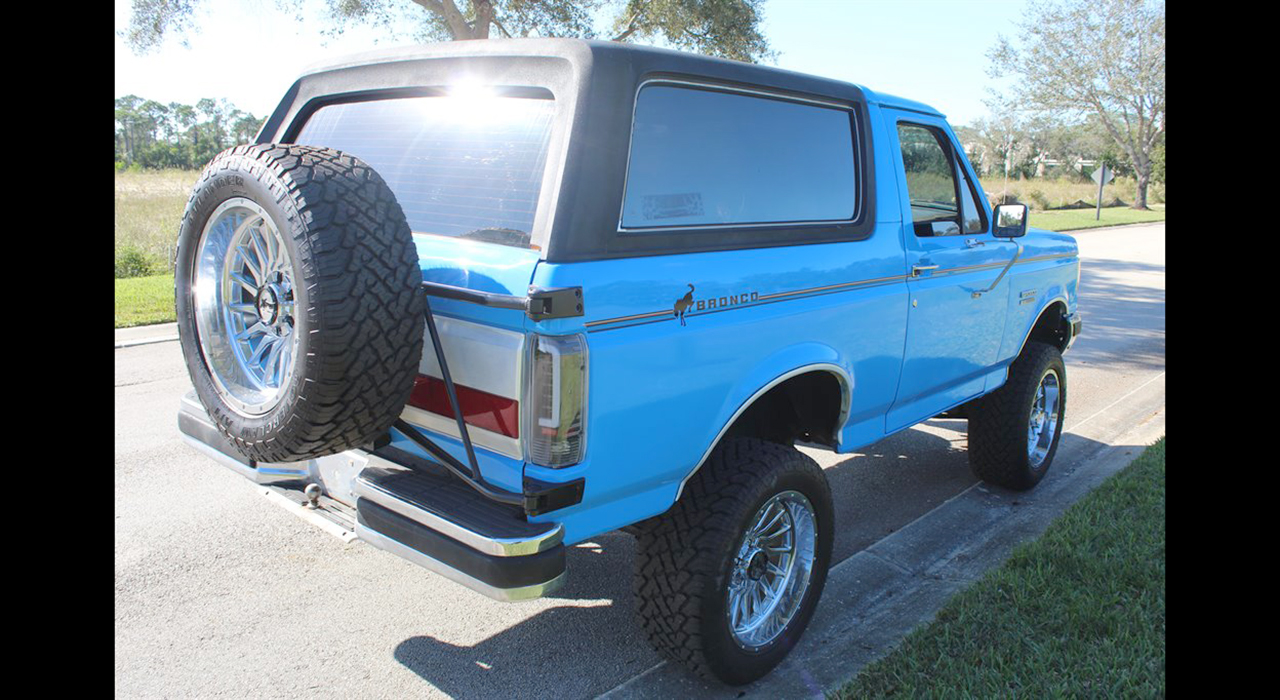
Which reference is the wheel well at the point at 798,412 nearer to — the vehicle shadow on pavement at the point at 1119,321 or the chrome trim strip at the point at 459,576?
the chrome trim strip at the point at 459,576

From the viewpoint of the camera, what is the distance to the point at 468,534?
2.53m

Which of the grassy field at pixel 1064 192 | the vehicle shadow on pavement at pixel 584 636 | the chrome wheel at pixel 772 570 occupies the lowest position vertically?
the vehicle shadow on pavement at pixel 584 636

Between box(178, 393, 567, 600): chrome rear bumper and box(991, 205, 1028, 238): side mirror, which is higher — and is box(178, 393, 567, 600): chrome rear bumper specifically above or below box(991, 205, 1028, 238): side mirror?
below

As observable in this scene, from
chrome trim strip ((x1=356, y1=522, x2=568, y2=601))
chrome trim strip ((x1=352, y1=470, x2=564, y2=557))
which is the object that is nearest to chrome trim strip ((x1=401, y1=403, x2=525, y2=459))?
chrome trim strip ((x1=352, y1=470, x2=564, y2=557))

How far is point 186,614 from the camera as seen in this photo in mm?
3520

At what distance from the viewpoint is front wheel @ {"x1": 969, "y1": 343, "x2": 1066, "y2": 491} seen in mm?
4988

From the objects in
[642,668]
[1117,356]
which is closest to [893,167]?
[642,668]

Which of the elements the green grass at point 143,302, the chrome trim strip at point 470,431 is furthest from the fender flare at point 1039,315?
the green grass at point 143,302

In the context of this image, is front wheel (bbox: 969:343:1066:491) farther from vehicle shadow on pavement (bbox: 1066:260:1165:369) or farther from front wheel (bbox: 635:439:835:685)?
vehicle shadow on pavement (bbox: 1066:260:1165:369)

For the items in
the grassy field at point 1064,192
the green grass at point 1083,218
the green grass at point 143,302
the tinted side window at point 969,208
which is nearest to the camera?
the tinted side window at point 969,208

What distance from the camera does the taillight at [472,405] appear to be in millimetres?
2584

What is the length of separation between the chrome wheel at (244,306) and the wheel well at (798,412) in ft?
5.67

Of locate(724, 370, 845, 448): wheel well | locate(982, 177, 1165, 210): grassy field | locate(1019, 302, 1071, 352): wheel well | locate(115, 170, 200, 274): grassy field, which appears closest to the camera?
locate(724, 370, 845, 448): wheel well

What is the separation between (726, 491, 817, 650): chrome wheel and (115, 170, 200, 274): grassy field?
617 centimetres
